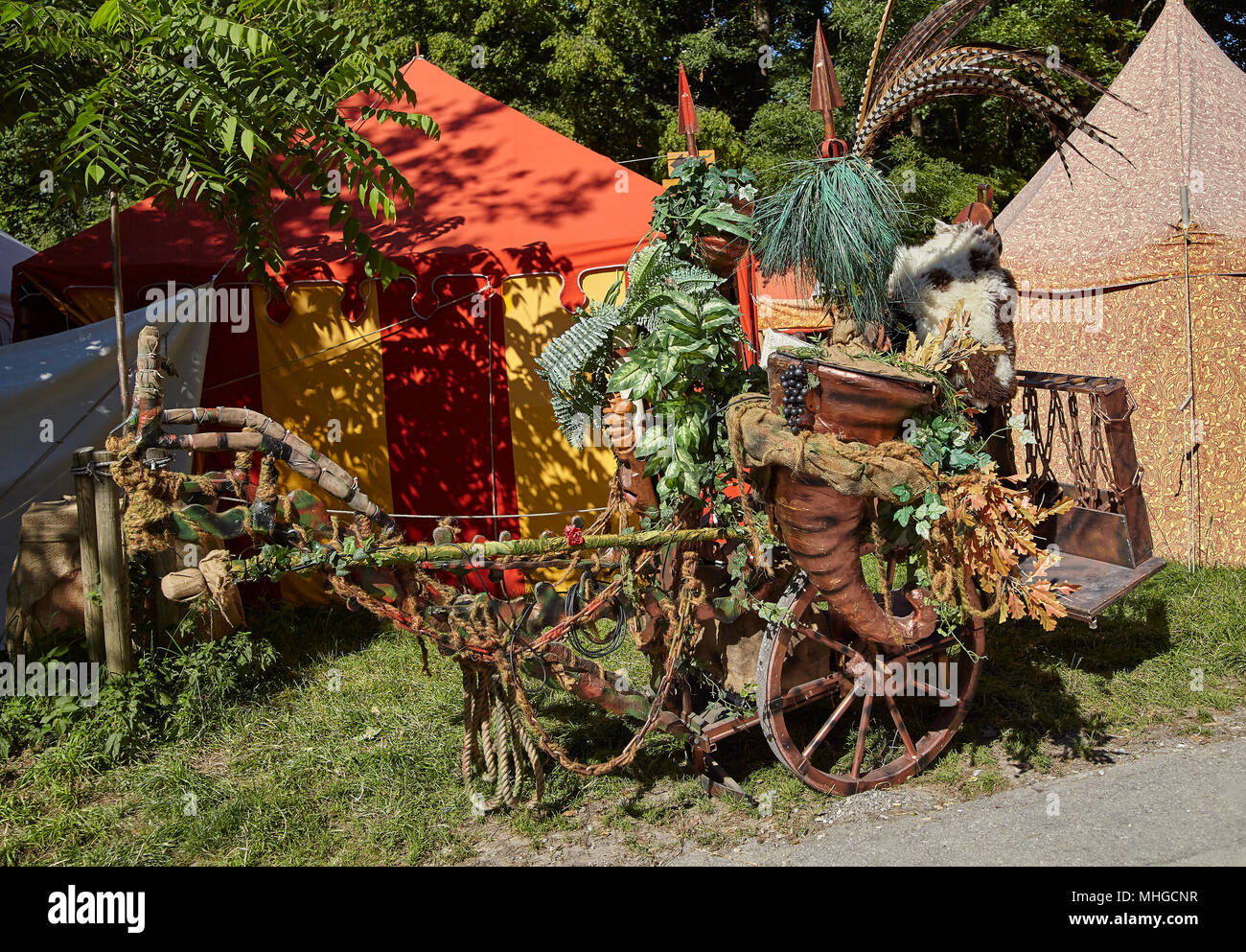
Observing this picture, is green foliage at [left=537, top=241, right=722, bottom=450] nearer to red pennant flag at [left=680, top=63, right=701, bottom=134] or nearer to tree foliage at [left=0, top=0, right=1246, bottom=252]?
red pennant flag at [left=680, top=63, right=701, bottom=134]

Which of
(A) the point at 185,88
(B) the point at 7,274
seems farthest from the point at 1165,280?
(B) the point at 7,274

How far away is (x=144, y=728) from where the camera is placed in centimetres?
479

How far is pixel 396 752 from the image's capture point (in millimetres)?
4641

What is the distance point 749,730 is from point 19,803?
11.0 ft

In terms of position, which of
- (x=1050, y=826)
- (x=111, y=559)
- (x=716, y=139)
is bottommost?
(x=1050, y=826)

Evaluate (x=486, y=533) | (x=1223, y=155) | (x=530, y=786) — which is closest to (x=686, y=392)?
(x=530, y=786)

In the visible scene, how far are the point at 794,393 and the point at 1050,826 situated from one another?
2.13 m

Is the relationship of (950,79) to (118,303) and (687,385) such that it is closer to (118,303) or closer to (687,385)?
(687,385)

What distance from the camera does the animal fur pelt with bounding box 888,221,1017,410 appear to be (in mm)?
4012

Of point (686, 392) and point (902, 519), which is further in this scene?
point (686, 392)

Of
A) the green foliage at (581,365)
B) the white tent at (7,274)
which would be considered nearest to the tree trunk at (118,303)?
the green foliage at (581,365)

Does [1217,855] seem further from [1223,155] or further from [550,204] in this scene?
[1223,155]

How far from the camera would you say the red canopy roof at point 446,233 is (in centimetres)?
634

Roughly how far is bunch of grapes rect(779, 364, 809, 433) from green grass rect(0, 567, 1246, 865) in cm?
178
